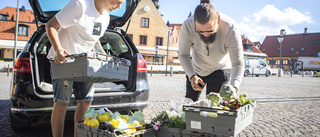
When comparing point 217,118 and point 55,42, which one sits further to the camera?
point 55,42

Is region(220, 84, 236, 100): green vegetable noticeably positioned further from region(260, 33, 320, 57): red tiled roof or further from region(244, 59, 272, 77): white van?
region(260, 33, 320, 57): red tiled roof

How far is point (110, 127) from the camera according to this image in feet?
7.36

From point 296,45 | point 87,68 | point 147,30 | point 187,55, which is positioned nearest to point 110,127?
point 87,68

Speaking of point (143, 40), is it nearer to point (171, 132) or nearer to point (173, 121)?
point (173, 121)

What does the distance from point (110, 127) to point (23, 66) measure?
1679 millimetres

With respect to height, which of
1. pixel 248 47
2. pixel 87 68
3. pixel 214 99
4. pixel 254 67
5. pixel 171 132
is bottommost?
pixel 171 132

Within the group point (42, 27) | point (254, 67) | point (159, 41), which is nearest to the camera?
point (42, 27)

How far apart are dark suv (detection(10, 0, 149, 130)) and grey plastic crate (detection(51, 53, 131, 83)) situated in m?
0.96

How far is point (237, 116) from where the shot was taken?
203cm

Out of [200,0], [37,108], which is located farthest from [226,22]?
[37,108]

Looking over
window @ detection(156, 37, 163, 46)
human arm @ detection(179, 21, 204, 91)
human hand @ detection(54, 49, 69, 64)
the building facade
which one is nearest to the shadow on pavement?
human hand @ detection(54, 49, 69, 64)

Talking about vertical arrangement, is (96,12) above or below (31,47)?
above

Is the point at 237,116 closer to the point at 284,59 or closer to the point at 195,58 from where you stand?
the point at 195,58

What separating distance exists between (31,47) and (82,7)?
1.40 meters
